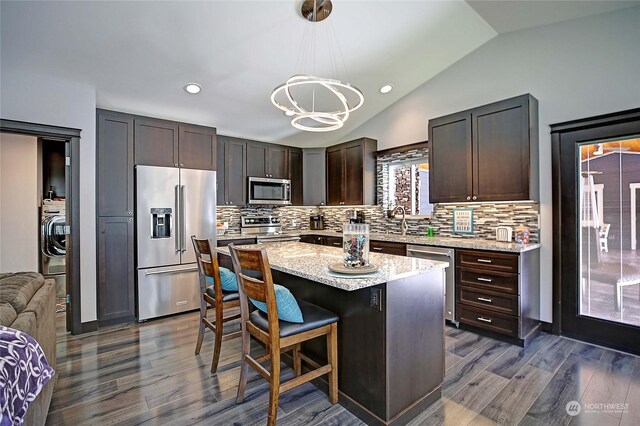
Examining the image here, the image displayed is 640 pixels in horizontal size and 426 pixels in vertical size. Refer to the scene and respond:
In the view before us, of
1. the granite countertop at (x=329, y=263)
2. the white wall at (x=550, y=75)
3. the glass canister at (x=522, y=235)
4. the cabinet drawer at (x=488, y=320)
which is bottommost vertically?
the cabinet drawer at (x=488, y=320)

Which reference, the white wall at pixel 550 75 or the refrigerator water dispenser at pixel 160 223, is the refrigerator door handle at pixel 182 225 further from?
the white wall at pixel 550 75

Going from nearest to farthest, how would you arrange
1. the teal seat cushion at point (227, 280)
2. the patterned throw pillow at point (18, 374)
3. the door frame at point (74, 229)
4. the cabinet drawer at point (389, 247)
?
the patterned throw pillow at point (18, 374)
the teal seat cushion at point (227, 280)
the door frame at point (74, 229)
the cabinet drawer at point (389, 247)

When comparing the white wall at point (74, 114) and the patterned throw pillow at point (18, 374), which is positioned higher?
the white wall at point (74, 114)

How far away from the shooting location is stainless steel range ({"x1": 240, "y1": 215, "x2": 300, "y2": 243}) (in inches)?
190

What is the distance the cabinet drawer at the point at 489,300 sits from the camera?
2.94 m

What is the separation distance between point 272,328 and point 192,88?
303cm

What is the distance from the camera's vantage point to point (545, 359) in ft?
8.71

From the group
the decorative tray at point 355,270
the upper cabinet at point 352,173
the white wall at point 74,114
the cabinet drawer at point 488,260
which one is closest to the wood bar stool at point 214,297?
the decorative tray at point 355,270

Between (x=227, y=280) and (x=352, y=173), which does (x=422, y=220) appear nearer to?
(x=352, y=173)

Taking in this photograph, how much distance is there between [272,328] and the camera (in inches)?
68.1

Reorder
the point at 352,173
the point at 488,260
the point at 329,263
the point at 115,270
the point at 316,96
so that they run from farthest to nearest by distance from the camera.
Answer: the point at 352,173 < the point at 316,96 < the point at 115,270 < the point at 488,260 < the point at 329,263

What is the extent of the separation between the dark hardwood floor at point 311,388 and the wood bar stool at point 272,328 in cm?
21

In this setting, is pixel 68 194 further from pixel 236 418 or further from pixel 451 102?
pixel 451 102

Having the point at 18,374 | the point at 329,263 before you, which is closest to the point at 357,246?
the point at 329,263
